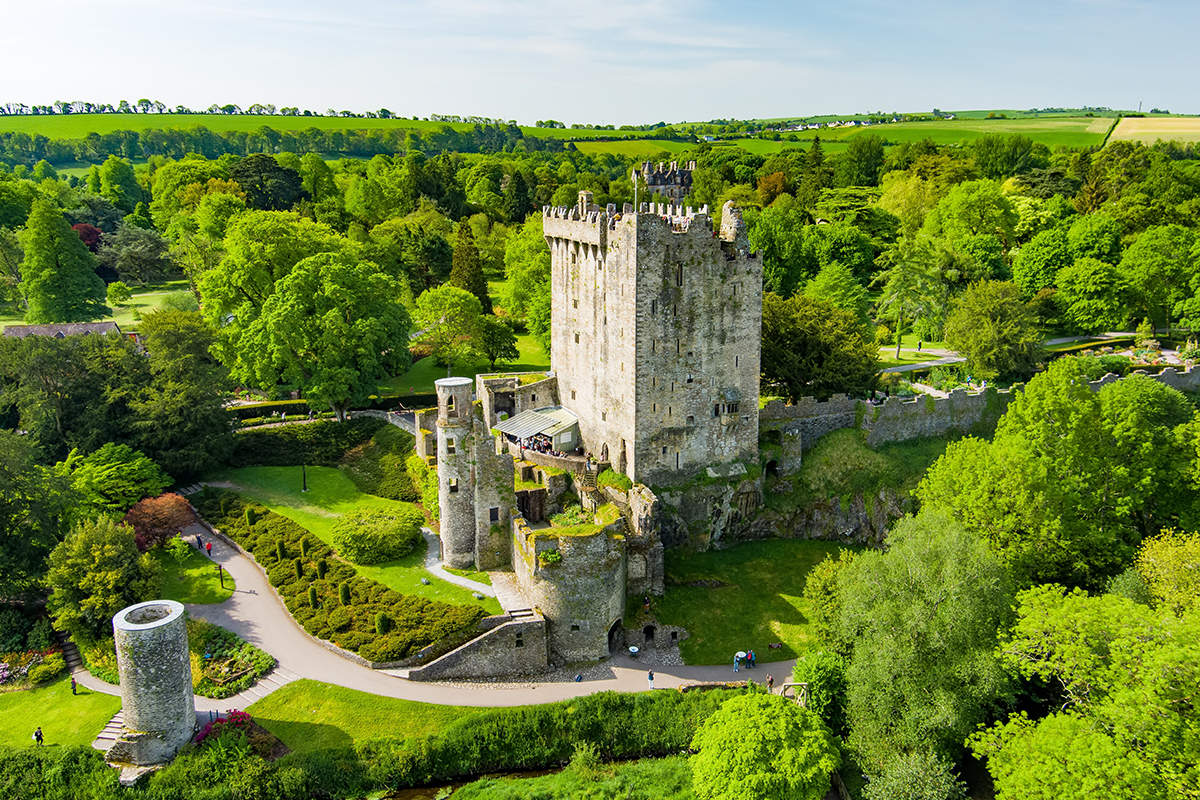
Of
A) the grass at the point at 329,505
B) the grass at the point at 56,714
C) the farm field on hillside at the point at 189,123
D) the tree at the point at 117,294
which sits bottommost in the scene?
the grass at the point at 56,714

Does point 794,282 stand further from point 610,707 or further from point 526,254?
point 610,707

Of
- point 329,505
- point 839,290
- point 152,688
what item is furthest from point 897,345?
point 152,688

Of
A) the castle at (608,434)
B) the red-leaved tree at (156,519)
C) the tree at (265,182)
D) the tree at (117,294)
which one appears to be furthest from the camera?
the tree at (265,182)

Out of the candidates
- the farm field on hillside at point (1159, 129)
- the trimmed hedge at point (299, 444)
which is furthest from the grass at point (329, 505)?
the farm field on hillside at point (1159, 129)

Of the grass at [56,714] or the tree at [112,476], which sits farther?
the tree at [112,476]

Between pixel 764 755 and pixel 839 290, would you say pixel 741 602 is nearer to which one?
pixel 764 755

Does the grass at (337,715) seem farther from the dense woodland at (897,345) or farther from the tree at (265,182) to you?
the tree at (265,182)

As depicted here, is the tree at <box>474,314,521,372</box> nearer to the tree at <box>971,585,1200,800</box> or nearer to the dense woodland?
the dense woodland
